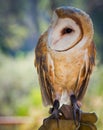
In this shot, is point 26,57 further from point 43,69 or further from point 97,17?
point 97,17

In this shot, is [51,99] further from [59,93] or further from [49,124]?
[49,124]

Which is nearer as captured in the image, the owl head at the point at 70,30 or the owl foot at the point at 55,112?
the owl foot at the point at 55,112

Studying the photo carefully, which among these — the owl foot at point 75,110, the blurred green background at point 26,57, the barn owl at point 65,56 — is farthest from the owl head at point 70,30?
the owl foot at point 75,110

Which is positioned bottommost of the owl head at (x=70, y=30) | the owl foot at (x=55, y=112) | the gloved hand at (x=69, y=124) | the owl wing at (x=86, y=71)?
the owl foot at (x=55, y=112)

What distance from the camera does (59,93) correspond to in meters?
2.65

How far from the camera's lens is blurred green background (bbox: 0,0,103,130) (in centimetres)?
268

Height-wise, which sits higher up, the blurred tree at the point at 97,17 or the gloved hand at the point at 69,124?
the blurred tree at the point at 97,17

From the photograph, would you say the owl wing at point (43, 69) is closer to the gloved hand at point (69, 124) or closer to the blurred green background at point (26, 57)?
the blurred green background at point (26, 57)

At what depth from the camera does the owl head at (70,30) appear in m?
2.58

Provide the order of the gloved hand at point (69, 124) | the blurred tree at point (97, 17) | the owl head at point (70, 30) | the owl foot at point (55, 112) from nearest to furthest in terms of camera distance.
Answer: the gloved hand at point (69, 124), the owl foot at point (55, 112), the owl head at point (70, 30), the blurred tree at point (97, 17)

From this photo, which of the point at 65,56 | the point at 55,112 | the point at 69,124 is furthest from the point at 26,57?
the point at 69,124

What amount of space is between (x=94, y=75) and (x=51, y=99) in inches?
14.1

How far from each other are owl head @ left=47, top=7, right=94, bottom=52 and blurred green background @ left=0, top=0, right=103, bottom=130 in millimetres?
150

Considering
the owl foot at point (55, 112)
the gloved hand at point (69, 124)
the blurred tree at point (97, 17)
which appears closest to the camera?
the gloved hand at point (69, 124)
